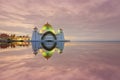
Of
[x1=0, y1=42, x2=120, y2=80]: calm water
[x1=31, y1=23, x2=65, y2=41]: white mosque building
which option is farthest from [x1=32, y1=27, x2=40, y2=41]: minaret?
[x1=0, y1=42, x2=120, y2=80]: calm water

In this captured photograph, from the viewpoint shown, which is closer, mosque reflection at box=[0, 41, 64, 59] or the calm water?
the calm water

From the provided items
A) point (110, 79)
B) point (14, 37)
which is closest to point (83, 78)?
point (110, 79)

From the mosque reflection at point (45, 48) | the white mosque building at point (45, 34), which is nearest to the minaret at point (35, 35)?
the white mosque building at point (45, 34)

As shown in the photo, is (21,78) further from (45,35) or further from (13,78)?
(45,35)

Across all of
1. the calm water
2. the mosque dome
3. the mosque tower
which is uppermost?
the mosque dome

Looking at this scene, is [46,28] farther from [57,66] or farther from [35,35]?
[57,66]

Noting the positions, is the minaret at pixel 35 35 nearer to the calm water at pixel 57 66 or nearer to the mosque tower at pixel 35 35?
the mosque tower at pixel 35 35

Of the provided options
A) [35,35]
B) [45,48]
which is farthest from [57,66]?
[35,35]

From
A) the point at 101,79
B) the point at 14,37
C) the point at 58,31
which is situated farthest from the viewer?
the point at 14,37

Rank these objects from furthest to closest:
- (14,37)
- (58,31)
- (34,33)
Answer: (14,37)
(58,31)
(34,33)

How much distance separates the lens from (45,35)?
157875 mm

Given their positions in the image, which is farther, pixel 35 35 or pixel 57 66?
pixel 35 35

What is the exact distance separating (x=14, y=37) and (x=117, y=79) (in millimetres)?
180177

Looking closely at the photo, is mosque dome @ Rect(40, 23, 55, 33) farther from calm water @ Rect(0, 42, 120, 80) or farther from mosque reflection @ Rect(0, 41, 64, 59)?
calm water @ Rect(0, 42, 120, 80)
